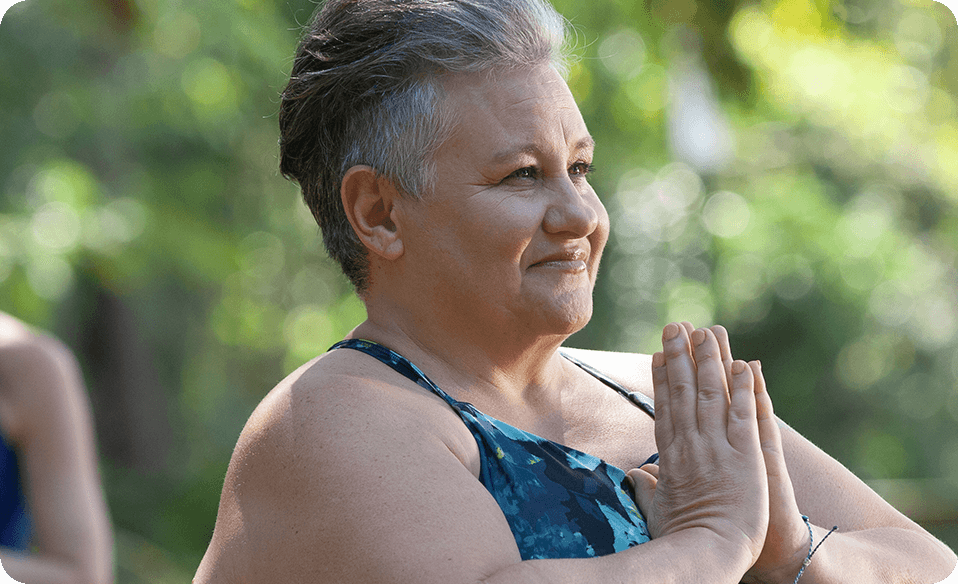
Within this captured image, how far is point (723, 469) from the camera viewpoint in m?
1.70

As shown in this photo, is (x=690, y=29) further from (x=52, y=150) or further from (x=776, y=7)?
(x=52, y=150)

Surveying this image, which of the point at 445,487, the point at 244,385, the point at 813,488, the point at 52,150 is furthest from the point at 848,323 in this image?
the point at 244,385

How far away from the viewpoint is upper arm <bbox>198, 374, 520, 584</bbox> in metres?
1.45

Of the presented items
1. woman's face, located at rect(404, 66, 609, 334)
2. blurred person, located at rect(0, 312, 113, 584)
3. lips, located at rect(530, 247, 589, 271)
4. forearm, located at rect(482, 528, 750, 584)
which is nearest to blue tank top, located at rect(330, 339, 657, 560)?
forearm, located at rect(482, 528, 750, 584)

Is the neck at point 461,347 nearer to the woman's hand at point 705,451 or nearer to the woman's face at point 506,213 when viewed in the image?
the woman's face at point 506,213

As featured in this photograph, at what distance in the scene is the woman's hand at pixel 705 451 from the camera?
1.66 meters

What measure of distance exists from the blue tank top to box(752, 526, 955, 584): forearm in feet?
1.26

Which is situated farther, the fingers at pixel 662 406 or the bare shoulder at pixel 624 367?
the bare shoulder at pixel 624 367

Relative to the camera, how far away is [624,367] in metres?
2.32

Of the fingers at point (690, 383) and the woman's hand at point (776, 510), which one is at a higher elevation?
the fingers at point (690, 383)

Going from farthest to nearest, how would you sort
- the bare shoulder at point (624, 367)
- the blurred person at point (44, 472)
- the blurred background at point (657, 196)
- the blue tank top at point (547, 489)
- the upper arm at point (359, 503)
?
the blurred background at point (657, 196) < the bare shoulder at point (624, 367) < the blurred person at point (44, 472) < the blue tank top at point (547, 489) < the upper arm at point (359, 503)

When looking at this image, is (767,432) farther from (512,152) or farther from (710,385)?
(512,152)

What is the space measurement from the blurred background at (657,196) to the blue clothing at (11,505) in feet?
12.7

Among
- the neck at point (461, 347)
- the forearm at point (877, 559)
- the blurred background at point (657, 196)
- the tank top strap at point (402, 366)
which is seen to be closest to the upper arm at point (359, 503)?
the tank top strap at point (402, 366)
